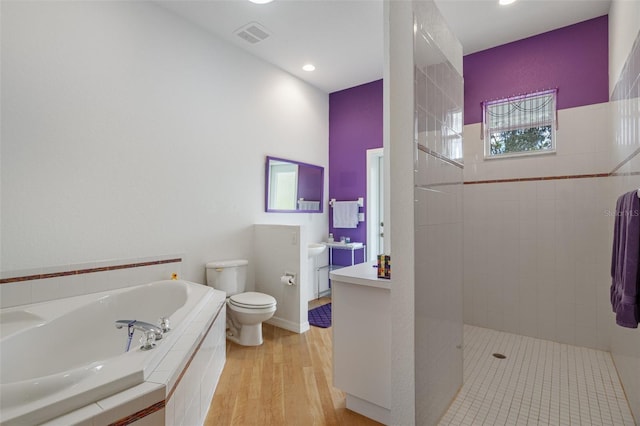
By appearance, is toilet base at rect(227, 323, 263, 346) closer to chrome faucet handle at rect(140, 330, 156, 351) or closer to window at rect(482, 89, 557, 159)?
chrome faucet handle at rect(140, 330, 156, 351)

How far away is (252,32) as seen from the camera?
2979mm

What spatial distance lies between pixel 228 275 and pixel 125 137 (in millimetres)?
1451

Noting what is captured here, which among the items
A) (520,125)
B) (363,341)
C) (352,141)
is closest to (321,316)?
(363,341)

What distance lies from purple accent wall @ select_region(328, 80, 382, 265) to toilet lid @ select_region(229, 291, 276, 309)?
1.78 m

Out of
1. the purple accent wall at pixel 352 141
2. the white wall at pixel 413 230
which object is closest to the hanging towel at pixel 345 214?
the purple accent wall at pixel 352 141

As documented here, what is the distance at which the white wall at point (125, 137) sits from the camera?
6.35 ft

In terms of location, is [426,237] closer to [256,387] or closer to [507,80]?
[256,387]

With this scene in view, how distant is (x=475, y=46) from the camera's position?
10.5 ft

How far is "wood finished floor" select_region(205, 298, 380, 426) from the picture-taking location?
1.77 m

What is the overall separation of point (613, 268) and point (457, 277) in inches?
30.6

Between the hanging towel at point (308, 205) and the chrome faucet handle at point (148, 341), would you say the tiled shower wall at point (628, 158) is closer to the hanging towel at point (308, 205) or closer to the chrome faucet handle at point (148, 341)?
the chrome faucet handle at point (148, 341)

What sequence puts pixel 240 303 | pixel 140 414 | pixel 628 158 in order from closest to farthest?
pixel 140 414 → pixel 628 158 → pixel 240 303

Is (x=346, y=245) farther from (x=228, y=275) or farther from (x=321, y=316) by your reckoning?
(x=228, y=275)

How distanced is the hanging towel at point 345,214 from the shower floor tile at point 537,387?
6.67ft
